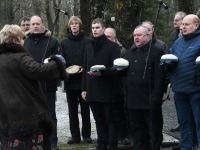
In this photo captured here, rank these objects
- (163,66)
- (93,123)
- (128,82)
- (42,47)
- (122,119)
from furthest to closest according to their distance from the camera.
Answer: (93,123)
(122,119)
(42,47)
(128,82)
(163,66)

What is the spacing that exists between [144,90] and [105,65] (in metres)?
1.04

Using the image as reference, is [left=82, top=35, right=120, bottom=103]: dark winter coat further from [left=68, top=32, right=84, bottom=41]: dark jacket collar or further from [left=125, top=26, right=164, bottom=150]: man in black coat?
[left=68, top=32, right=84, bottom=41]: dark jacket collar

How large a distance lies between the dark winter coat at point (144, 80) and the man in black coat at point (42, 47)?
1625 millimetres

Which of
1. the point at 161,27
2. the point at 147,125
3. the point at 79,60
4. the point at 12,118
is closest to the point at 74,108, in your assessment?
the point at 79,60

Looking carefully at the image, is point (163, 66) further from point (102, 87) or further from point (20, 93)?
point (20, 93)

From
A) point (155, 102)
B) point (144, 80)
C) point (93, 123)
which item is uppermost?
point (144, 80)

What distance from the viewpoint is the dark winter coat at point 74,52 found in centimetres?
820

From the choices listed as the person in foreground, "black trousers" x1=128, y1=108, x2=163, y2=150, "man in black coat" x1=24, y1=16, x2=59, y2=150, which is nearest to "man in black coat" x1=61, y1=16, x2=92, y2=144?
"man in black coat" x1=24, y1=16, x2=59, y2=150

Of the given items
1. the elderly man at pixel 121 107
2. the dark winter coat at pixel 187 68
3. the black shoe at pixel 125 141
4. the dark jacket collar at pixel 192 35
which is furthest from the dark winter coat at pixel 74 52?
the dark jacket collar at pixel 192 35

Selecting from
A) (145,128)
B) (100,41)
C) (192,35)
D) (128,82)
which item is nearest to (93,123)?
(100,41)

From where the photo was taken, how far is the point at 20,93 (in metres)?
5.36

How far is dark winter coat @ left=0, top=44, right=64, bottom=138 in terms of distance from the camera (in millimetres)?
5340

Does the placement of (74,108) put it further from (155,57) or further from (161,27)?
(161,27)

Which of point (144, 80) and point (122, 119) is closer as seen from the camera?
point (144, 80)
